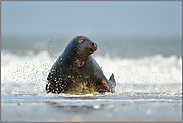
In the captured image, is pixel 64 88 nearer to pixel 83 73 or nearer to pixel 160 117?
pixel 83 73

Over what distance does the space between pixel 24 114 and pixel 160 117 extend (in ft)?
7.98

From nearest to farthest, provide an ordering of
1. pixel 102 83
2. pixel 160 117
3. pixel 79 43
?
1. pixel 160 117
2. pixel 79 43
3. pixel 102 83

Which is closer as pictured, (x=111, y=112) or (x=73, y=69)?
(x=111, y=112)

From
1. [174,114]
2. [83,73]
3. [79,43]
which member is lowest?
[174,114]

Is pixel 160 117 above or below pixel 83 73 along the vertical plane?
below

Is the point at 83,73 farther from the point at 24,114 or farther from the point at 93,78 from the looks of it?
the point at 24,114

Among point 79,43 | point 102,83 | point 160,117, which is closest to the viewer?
point 160,117

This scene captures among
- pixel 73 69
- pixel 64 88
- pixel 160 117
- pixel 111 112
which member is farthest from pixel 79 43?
pixel 160 117

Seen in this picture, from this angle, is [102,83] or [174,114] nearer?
[174,114]

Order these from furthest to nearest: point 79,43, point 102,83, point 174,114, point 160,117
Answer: point 102,83, point 79,43, point 174,114, point 160,117

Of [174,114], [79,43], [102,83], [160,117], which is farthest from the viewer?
[102,83]

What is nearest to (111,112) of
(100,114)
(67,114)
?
(100,114)

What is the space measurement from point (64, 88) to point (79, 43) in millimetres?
1754

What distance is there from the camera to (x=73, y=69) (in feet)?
34.9
